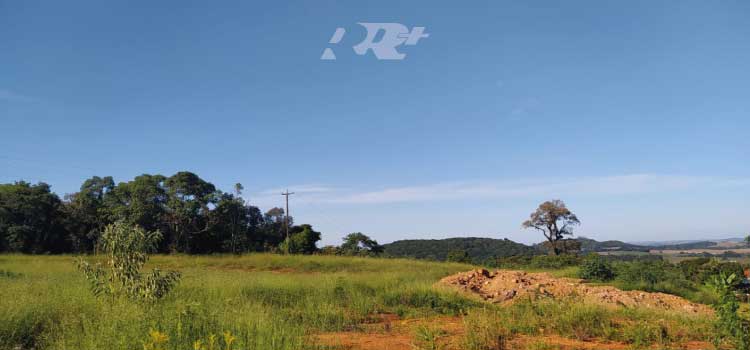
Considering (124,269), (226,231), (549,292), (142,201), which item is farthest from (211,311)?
(226,231)

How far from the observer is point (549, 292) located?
13203 millimetres

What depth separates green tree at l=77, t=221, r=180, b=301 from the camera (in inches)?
263

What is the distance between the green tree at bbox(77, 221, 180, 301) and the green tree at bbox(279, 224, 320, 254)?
1071 inches

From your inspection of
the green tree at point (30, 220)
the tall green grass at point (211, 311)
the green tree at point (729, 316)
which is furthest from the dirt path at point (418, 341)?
the green tree at point (30, 220)

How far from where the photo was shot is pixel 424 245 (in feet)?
184

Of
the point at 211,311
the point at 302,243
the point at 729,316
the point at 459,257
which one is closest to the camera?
the point at 729,316

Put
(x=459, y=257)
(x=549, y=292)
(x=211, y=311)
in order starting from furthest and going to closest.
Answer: (x=459, y=257) → (x=549, y=292) → (x=211, y=311)

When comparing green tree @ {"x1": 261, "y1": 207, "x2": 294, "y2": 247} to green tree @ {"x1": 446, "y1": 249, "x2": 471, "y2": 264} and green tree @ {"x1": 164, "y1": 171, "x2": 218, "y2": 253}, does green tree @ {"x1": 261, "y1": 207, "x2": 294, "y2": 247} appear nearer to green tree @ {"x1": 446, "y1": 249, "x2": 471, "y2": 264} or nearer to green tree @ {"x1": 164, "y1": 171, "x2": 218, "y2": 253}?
green tree @ {"x1": 164, "y1": 171, "x2": 218, "y2": 253}

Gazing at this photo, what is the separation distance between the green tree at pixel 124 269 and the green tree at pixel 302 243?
27197 millimetres

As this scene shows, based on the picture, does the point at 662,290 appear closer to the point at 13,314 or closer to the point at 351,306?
the point at 351,306

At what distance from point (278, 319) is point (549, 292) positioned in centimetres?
925

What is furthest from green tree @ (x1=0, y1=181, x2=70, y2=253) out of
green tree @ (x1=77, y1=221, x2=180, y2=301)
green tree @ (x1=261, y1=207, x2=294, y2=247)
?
green tree @ (x1=77, y1=221, x2=180, y2=301)

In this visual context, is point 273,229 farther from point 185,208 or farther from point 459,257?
point 459,257

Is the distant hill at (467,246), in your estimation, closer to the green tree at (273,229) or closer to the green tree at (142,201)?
the green tree at (273,229)
